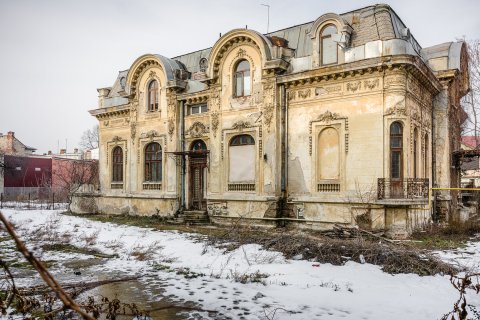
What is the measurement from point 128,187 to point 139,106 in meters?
4.64

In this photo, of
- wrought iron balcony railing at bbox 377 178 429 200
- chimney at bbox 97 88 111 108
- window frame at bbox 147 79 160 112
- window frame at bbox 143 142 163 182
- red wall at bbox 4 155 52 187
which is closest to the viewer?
wrought iron balcony railing at bbox 377 178 429 200

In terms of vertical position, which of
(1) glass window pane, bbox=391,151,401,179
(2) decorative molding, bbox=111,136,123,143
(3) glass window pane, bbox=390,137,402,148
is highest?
(2) decorative molding, bbox=111,136,123,143

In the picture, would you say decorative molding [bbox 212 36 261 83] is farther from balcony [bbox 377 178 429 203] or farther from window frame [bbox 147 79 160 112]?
balcony [bbox 377 178 429 203]

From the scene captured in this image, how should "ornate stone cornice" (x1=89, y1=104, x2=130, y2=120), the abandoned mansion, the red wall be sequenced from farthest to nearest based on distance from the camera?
the red wall
"ornate stone cornice" (x1=89, y1=104, x2=130, y2=120)
the abandoned mansion

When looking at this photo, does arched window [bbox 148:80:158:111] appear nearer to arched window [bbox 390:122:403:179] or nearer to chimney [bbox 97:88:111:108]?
chimney [bbox 97:88:111:108]

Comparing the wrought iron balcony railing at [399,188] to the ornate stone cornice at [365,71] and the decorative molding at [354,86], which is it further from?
the ornate stone cornice at [365,71]

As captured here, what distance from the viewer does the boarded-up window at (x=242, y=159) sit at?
59.7 ft

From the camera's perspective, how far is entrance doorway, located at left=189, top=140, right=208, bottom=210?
66.2 ft

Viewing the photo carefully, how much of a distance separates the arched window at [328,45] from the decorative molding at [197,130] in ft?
21.9

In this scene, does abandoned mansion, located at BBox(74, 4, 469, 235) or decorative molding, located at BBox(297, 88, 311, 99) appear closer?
abandoned mansion, located at BBox(74, 4, 469, 235)

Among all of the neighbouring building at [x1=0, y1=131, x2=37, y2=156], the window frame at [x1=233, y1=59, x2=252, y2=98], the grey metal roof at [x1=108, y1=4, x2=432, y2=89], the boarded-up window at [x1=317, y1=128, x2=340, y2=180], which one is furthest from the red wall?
the boarded-up window at [x1=317, y1=128, x2=340, y2=180]

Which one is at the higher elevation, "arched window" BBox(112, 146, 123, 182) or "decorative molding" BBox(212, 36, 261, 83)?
"decorative molding" BBox(212, 36, 261, 83)

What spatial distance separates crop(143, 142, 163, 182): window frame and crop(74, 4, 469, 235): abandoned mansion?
0.07m

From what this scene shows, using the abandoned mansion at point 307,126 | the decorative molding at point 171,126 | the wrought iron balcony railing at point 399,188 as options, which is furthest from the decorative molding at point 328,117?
the decorative molding at point 171,126
